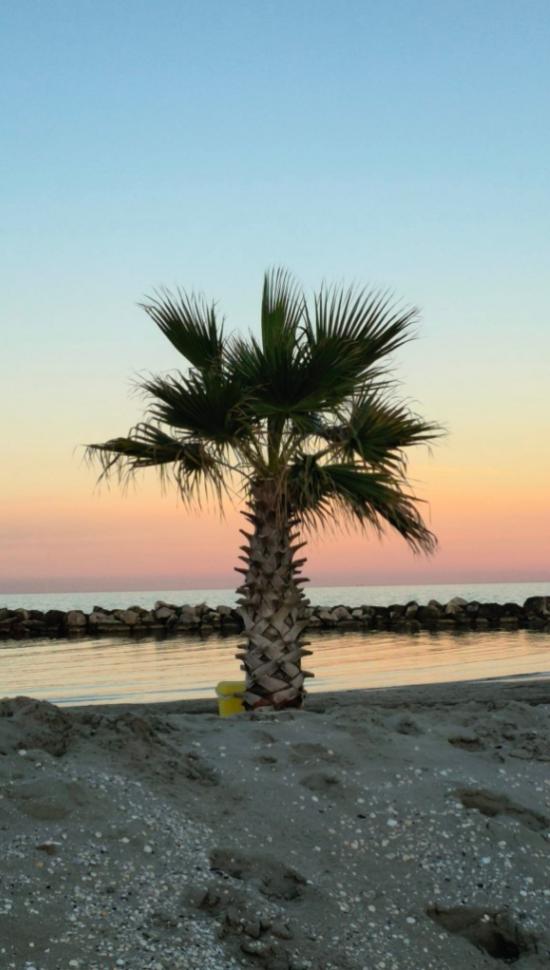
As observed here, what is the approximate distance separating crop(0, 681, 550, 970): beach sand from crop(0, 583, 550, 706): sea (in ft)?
34.7

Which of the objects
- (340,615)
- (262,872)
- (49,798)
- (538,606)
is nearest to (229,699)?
(49,798)

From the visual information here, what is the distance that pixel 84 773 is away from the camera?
542 cm

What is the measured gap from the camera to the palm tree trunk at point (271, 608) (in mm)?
10906

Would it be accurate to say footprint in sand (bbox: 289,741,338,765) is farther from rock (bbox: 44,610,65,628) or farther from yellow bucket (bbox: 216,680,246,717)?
rock (bbox: 44,610,65,628)

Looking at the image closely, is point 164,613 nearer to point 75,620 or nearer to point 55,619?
point 75,620

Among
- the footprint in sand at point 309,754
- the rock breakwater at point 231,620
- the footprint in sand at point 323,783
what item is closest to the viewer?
the footprint in sand at point 323,783

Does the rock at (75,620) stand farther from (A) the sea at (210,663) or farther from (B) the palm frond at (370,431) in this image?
(B) the palm frond at (370,431)

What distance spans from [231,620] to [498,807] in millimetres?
32854

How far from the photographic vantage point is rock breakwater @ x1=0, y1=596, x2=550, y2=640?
1473 inches

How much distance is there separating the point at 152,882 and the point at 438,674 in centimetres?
1669

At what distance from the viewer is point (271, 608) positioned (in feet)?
36.1

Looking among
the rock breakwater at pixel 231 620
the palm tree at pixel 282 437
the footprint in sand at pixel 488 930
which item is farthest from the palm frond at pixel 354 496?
the rock breakwater at pixel 231 620

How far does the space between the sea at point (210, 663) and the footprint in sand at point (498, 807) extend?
1103 cm

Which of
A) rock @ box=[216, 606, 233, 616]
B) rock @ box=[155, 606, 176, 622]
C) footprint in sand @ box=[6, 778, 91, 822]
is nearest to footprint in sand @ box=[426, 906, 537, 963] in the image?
footprint in sand @ box=[6, 778, 91, 822]
